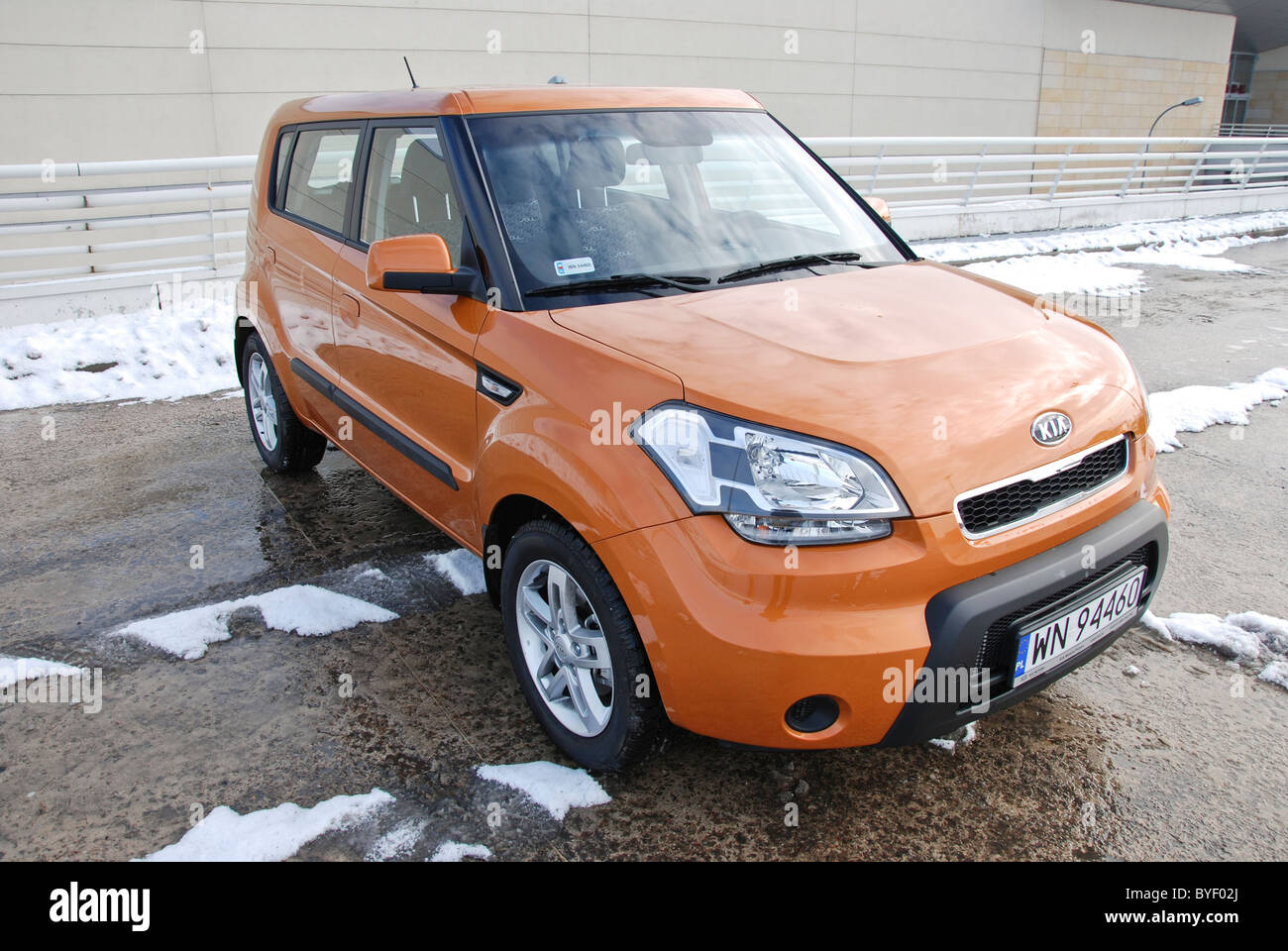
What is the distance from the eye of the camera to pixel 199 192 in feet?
26.1

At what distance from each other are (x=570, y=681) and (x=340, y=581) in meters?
1.55

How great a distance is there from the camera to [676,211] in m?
3.11

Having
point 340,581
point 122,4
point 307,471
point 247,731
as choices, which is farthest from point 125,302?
point 122,4

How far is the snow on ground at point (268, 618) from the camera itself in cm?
333

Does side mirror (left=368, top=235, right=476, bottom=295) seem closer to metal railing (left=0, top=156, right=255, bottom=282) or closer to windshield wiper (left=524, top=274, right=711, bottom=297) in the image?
windshield wiper (left=524, top=274, right=711, bottom=297)

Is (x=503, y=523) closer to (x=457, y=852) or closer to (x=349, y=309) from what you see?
(x=457, y=852)

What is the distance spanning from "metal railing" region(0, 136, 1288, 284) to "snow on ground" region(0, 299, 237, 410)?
0.60 m

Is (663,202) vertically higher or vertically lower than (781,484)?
higher

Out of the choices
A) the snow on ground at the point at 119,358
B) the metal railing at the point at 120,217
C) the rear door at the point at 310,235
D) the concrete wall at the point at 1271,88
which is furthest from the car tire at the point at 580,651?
the concrete wall at the point at 1271,88

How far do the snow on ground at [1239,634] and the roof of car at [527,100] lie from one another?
2.44m

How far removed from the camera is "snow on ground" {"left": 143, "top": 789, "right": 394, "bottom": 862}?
7.59 feet

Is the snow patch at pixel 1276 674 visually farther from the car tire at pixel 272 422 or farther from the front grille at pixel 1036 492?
the car tire at pixel 272 422

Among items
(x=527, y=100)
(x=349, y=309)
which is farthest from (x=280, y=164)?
(x=527, y=100)

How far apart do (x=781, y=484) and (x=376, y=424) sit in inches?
74.7
